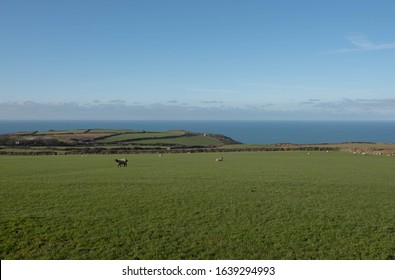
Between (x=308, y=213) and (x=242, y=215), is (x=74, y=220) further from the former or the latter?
(x=308, y=213)

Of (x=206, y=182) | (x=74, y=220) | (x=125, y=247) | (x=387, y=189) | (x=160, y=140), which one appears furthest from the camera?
(x=160, y=140)

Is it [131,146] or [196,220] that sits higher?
[131,146]

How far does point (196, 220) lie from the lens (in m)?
16.9

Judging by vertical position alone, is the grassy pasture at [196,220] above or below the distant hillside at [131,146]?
below

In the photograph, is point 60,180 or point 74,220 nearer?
point 74,220

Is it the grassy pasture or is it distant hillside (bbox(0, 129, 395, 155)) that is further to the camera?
distant hillside (bbox(0, 129, 395, 155))

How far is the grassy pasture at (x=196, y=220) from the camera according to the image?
44.0ft

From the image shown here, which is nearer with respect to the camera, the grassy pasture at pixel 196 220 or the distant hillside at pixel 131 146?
the grassy pasture at pixel 196 220

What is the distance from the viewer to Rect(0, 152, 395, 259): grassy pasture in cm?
1341

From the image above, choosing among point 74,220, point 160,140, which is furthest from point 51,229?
point 160,140

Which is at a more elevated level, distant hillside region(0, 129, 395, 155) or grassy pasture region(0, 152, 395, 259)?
distant hillside region(0, 129, 395, 155)

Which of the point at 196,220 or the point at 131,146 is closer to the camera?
the point at 196,220

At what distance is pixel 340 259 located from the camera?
1275 centimetres
